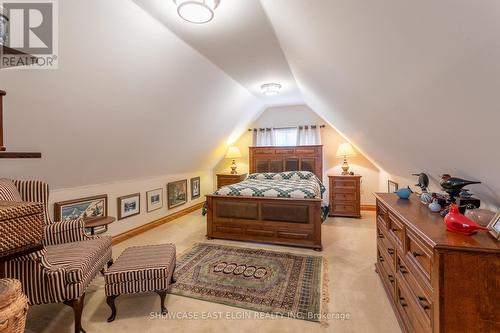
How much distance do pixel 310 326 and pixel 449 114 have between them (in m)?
1.71

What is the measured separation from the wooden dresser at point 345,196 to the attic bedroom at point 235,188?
71 cm

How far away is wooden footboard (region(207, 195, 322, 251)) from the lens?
3266 mm

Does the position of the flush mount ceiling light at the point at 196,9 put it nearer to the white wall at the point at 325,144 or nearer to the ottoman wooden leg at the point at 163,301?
the ottoman wooden leg at the point at 163,301

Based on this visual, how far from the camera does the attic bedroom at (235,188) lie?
1.08 metres

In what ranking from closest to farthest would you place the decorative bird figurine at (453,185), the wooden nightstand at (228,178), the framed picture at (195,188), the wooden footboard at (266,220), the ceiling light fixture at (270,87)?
the decorative bird figurine at (453,185)
the wooden footboard at (266,220)
the ceiling light fixture at (270,87)
the framed picture at (195,188)
the wooden nightstand at (228,178)

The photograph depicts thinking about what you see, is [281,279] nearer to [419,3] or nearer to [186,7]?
[419,3]

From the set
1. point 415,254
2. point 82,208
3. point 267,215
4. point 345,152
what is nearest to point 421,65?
point 415,254

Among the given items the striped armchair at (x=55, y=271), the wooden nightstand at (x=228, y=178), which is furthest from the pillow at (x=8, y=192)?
the wooden nightstand at (x=228, y=178)

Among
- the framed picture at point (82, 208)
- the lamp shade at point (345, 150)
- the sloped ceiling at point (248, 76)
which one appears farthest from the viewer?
the lamp shade at point (345, 150)

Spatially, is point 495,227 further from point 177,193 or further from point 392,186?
point 177,193

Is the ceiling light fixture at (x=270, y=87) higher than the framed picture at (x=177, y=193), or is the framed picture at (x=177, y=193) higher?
the ceiling light fixture at (x=270, y=87)

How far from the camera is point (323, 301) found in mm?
2070

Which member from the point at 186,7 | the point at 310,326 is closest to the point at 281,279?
the point at 310,326

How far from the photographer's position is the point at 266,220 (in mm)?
3479
